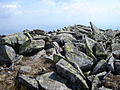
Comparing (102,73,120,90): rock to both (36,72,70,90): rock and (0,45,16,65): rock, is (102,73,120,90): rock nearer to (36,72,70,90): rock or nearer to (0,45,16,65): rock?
(36,72,70,90): rock

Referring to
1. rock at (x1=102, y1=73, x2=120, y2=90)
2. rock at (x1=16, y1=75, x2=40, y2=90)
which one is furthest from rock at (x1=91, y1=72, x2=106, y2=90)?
rock at (x1=16, y1=75, x2=40, y2=90)

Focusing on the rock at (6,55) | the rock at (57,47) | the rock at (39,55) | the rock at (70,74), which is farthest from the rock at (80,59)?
the rock at (6,55)

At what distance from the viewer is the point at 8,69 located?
22.5 meters

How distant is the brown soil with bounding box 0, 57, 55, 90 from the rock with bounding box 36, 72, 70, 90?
1541 millimetres

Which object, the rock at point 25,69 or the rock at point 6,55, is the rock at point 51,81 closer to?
the rock at point 25,69

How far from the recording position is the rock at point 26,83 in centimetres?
1809

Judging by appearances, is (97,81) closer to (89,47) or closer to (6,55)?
(89,47)

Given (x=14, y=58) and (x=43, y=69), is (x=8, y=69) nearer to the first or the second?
(x=14, y=58)

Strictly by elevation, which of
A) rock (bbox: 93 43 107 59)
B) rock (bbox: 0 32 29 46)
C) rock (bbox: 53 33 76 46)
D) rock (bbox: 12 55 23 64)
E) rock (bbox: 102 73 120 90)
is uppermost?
rock (bbox: 0 32 29 46)

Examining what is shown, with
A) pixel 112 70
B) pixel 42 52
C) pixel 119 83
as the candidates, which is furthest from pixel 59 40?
pixel 119 83

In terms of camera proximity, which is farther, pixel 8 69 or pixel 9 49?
pixel 9 49

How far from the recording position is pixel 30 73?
20.8 m

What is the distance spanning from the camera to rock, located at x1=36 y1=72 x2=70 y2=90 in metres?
17.8

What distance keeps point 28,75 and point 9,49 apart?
22.4ft
